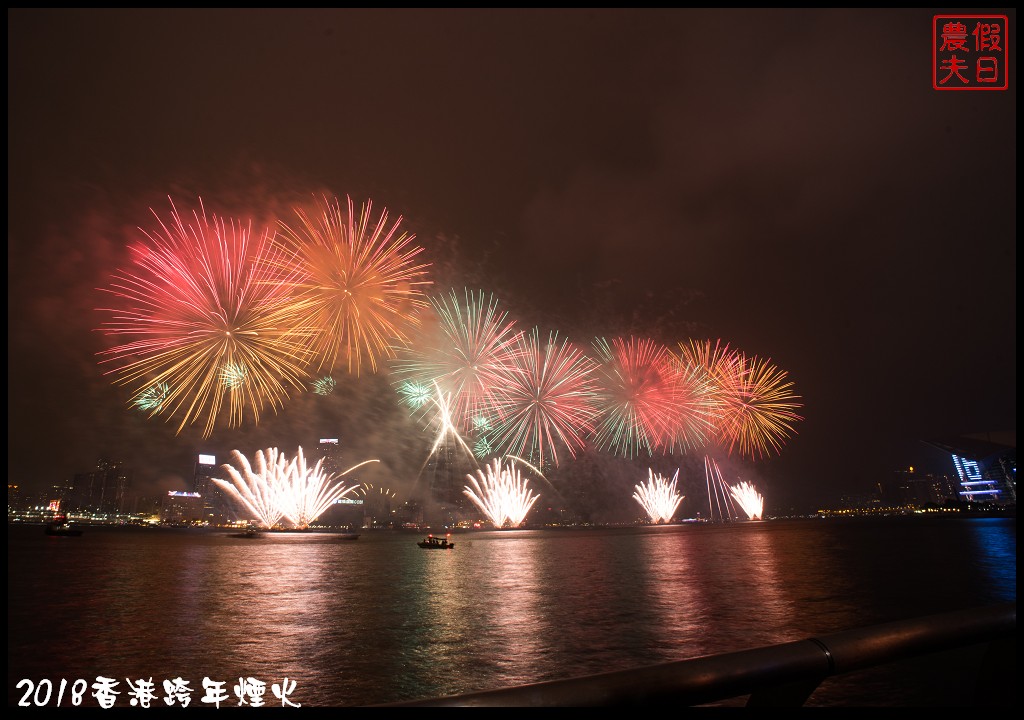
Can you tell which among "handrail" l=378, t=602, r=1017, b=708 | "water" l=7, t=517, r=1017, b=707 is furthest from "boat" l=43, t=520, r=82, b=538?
"handrail" l=378, t=602, r=1017, b=708

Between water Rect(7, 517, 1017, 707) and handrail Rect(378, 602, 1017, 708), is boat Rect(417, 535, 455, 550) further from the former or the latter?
handrail Rect(378, 602, 1017, 708)

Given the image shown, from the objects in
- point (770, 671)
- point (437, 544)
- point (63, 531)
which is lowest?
point (63, 531)

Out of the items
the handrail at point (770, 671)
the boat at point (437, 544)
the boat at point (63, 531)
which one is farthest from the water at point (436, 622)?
the boat at point (63, 531)

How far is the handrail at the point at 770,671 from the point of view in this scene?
210cm

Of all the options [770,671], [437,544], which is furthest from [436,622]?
[437,544]

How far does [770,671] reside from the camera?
254 centimetres

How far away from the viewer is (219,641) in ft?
61.6

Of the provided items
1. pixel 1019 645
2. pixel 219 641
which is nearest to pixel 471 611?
pixel 219 641

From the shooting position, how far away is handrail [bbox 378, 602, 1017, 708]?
82.6 inches

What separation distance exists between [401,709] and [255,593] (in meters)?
36.2

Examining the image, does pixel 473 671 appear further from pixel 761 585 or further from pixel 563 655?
pixel 761 585

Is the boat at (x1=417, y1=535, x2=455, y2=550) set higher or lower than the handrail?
lower

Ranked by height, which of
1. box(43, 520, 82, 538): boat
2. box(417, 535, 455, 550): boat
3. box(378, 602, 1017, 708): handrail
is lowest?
box(43, 520, 82, 538): boat

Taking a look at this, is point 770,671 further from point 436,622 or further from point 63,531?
point 63,531
